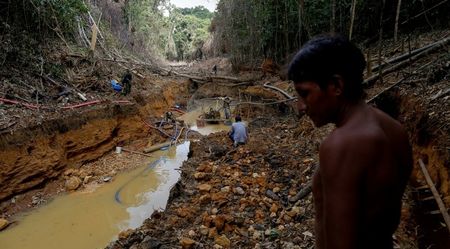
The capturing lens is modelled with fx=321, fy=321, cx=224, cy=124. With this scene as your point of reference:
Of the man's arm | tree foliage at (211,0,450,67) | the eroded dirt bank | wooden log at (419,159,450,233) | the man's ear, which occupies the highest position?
tree foliage at (211,0,450,67)

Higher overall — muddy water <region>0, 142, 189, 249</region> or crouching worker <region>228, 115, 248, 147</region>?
crouching worker <region>228, 115, 248, 147</region>

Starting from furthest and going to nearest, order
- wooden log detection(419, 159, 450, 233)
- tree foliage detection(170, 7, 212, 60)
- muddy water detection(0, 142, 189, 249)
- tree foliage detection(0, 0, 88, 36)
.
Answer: tree foliage detection(170, 7, 212, 60) < tree foliage detection(0, 0, 88, 36) < muddy water detection(0, 142, 189, 249) < wooden log detection(419, 159, 450, 233)

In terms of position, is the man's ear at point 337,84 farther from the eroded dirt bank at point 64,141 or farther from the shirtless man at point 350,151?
the eroded dirt bank at point 64,141

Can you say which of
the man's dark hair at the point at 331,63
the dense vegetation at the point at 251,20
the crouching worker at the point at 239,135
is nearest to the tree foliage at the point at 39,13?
the dense vegetation at the point at 251,20

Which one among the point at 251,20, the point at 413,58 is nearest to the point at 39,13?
the point at 251,20

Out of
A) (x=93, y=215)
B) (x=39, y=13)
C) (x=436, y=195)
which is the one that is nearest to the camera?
(x=436, y=195)

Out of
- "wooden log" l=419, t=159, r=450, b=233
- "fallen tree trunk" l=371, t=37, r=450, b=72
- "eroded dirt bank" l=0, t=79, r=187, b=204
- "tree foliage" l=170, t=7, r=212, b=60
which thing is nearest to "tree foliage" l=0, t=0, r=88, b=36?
"eroded dirt bank" l=0, t=79, r=187, b=204

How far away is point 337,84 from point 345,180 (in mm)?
335

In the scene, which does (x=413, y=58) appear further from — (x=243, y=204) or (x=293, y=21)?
(x=293, y=21)

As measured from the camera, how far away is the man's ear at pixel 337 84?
3.66 ft

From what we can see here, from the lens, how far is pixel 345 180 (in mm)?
1029

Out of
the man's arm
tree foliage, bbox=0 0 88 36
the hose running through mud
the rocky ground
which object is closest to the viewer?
the man's arm

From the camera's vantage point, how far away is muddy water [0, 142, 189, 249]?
6254mm

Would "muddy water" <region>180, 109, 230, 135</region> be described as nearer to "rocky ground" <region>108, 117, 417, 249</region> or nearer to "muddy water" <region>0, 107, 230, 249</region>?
"muddy water" <region>0, 107, 230, 249</region>
